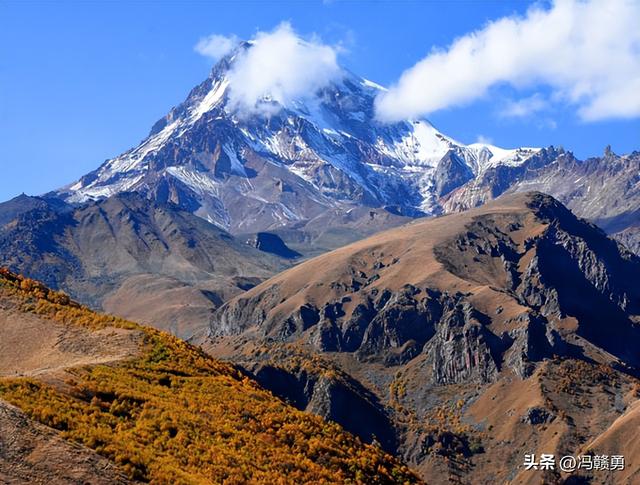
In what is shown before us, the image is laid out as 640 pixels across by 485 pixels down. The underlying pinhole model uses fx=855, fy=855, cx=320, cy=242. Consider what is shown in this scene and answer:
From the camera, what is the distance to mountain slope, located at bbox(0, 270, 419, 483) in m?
44.4

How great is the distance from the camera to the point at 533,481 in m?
198

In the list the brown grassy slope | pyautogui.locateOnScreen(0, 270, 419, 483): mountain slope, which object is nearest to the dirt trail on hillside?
pyautogui.locateOnScreen(0, 270, 419, 483): mountain slope

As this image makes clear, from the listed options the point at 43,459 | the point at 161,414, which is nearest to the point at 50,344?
the point at 161,414

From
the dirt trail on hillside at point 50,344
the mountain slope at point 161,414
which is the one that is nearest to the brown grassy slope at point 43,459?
the mountain slope at point 161,414

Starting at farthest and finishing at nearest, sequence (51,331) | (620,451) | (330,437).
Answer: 1. (620,451)
2. (51,331)
3. (330,437)

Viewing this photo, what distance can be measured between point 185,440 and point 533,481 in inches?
6559

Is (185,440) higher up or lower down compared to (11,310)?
lower down

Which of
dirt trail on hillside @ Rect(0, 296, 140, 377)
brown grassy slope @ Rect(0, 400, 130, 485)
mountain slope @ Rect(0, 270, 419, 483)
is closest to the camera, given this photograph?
brown grassy slope @ Rect(0, 400, 130, 485)

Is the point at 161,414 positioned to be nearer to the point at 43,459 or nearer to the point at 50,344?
the point at 43,459

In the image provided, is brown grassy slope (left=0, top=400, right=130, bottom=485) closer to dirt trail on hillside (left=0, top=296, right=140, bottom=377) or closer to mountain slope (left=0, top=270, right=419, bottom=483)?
mountain slope (left=0, top=270, right=419, bottom=483)

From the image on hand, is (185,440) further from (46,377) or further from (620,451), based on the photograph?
(620,451)

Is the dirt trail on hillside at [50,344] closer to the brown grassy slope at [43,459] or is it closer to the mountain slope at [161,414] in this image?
the mountain slope at [161,414]

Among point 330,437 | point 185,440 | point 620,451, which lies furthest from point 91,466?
point 620,451

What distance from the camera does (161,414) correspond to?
5072 centimetres
